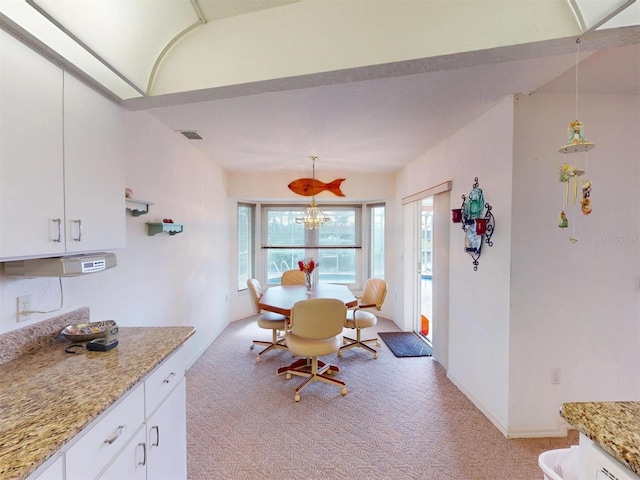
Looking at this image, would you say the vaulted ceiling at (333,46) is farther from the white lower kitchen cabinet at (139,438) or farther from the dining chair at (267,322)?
the dining chair at (267,322)

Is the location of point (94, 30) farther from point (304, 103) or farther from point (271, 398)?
point (271, 398)

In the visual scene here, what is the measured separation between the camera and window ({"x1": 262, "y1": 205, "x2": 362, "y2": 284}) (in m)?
5.42

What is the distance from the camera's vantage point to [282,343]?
3691 mm

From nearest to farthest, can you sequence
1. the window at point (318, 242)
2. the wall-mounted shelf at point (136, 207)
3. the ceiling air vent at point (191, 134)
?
the wall-mounted shelf at point (136, 207), the ceiling air vent at point (191, 134), the window at point (318, 242)

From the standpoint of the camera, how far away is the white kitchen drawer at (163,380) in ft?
4.20

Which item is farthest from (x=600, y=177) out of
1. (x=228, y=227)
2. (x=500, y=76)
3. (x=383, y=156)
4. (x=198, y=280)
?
(x=228, y=227)

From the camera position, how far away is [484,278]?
2346 millimetres

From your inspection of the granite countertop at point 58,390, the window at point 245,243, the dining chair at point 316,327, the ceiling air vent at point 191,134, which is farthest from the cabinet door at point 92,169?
the window at point 245,243

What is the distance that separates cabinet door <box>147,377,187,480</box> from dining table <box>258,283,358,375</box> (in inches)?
52.0

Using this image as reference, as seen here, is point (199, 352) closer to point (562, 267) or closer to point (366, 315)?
point (366, 315)

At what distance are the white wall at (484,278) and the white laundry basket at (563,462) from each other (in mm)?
772

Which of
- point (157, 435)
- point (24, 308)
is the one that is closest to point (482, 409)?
point (157, 435)

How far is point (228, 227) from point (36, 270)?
352 centimetres

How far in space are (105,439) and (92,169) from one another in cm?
118
